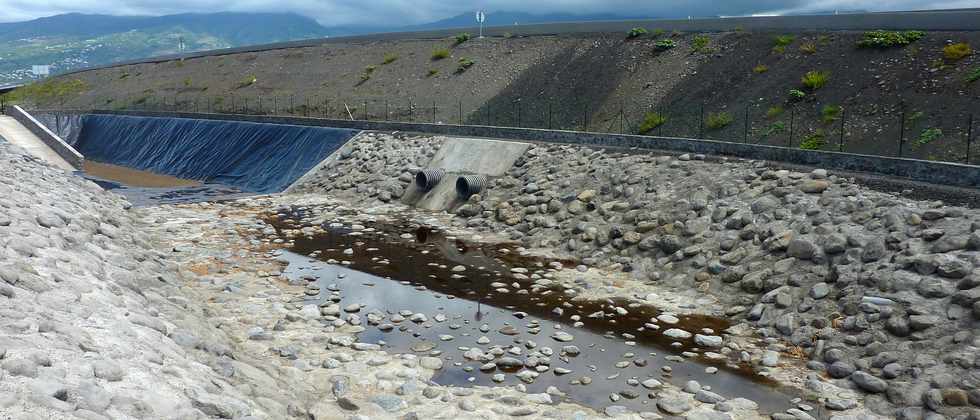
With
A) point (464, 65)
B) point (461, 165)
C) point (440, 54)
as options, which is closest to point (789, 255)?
point (461, 165)

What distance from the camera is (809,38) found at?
3772 cm

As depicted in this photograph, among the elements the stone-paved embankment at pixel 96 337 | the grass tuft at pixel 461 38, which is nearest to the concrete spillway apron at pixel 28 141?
the stone-paved embankment at pixel 96 337

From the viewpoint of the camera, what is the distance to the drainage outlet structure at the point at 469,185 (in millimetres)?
29734

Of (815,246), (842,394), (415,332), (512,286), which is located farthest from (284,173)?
(842,394)

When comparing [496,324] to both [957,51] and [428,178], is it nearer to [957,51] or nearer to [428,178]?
[428,178]

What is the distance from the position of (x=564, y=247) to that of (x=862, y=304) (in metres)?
10.1

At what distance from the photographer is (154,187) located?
4131cm

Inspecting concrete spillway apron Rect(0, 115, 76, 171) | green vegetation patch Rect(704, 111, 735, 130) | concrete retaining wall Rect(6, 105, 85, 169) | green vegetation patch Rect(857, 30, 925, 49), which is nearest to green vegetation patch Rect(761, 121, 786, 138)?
green vegetation patch Rect(704, 111, 735, 130)

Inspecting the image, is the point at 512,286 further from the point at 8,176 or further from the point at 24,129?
the point at 24,129

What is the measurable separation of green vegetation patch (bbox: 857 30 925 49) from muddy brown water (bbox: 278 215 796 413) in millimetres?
22685

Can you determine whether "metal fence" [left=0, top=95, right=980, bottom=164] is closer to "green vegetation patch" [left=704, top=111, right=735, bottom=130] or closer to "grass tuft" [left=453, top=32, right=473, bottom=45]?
"green vegetation patch" [left=704, top=111, right=735, bottom=130]

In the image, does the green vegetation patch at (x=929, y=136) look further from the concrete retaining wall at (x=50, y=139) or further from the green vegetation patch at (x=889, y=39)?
the concrete retaining wall at (x=50, y=139)

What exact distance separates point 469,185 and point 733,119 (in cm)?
1283

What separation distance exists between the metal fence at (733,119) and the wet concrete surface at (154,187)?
40.9ft
